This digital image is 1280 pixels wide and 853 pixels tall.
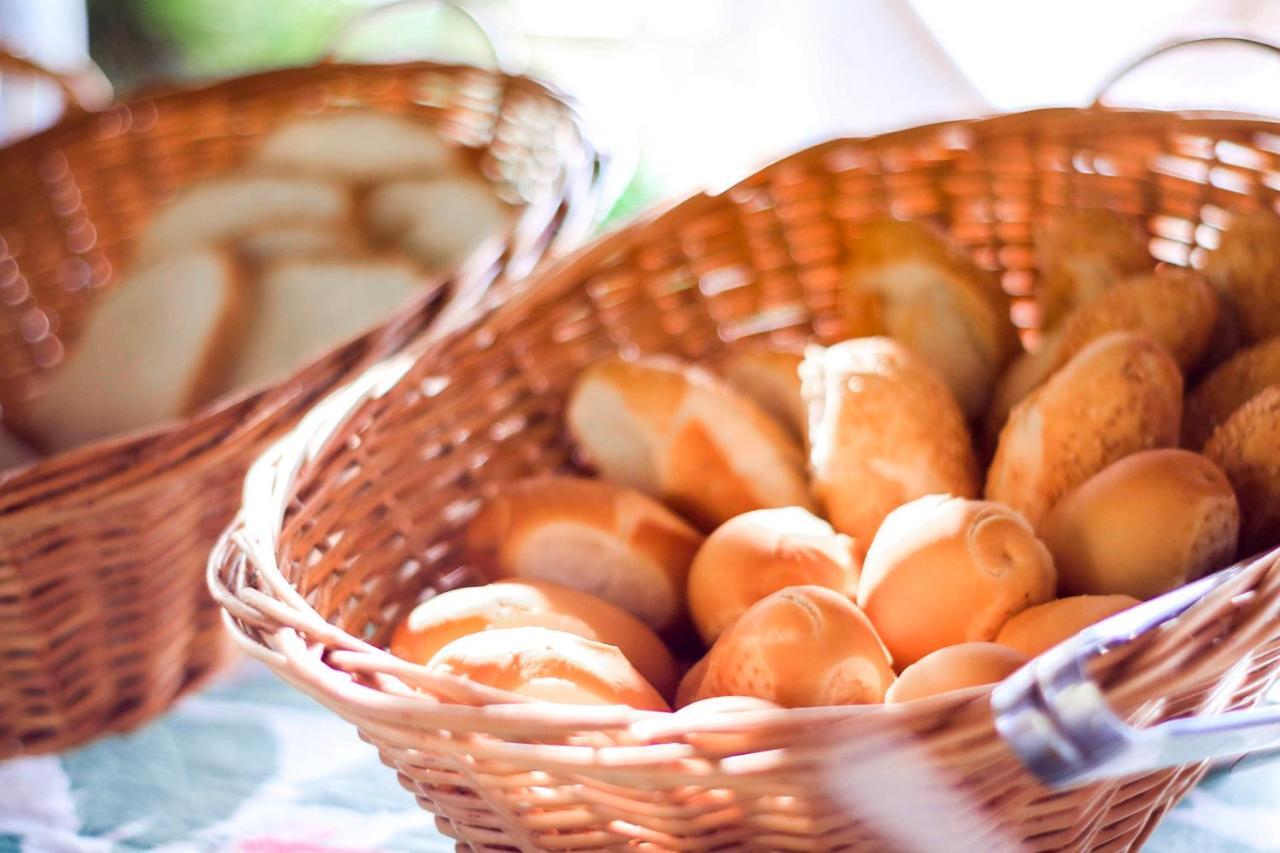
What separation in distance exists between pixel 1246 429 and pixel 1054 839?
207mm

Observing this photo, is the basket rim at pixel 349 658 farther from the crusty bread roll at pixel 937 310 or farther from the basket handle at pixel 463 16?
the basket handle at pixel 463 16

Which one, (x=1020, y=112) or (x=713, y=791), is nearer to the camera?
(x=713, y=791)

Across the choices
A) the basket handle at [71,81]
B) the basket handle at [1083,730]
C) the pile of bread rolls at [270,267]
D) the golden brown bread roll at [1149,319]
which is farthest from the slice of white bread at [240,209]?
the basket handle at [1083,730]

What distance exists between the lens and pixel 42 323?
0.90m

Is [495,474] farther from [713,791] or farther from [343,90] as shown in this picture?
[343,90]

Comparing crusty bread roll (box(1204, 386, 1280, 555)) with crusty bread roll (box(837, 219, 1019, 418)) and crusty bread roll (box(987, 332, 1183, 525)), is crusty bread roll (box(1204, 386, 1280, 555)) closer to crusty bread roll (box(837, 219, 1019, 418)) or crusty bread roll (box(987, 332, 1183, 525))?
crusty bread roll (box(987, 332, 1183, 525))

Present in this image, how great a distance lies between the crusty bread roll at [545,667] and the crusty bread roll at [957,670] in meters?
0.09

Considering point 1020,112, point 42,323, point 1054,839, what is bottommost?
point 1054,839

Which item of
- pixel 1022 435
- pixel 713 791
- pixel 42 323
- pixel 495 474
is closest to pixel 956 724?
pixel 713 791

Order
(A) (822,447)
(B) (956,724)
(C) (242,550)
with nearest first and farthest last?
1. (B) (956,724)
2. (C) (242,550)
3. (A) (822,447)

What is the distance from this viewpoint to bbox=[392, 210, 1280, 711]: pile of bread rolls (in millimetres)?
394

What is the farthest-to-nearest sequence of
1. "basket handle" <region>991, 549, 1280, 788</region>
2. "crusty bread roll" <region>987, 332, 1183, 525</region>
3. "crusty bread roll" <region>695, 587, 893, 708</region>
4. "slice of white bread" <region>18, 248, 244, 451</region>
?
"slice of white bread" <region>18, 248, 244, 451</region> < "crusty bread roll" <region>987, 332, 1183, 525</region> < "crusty bread roll" <region>695, 587, 893, 708</region> < "basket handle" <region>991, 549, 1280, 788</region>

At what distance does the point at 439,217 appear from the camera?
0.83 metres

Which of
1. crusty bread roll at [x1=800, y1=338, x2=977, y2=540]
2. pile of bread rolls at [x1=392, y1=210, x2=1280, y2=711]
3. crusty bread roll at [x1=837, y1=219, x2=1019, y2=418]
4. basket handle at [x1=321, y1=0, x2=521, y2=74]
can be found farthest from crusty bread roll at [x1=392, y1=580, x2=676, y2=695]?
basket handle at [x1=321, y1=0, x2=521, y2=74]
